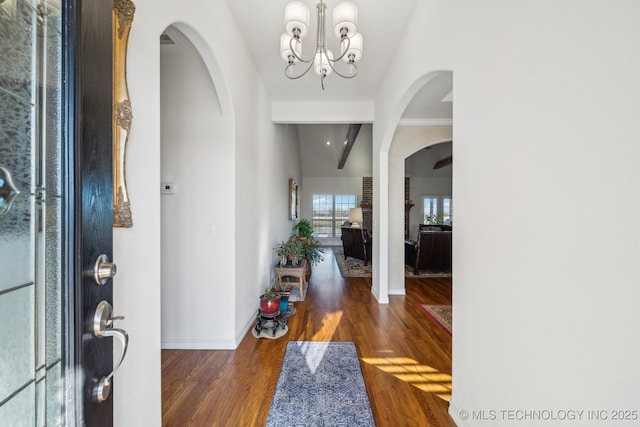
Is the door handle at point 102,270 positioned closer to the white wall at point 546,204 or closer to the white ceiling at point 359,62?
the white wall at point 546,204

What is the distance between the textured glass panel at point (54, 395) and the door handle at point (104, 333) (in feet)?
0.22

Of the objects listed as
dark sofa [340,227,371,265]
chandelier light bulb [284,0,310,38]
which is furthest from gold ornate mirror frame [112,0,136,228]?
dark sofa [340,227,371,265]

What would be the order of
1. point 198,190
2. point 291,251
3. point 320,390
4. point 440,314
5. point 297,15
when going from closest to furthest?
point 297,15
point 320,390
point 198,190
point 440,314
point 291,251

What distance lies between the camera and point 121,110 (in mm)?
992

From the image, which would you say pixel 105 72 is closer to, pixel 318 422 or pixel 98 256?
pixel 98 256

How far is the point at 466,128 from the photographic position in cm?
150

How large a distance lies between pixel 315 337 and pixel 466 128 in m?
2.20

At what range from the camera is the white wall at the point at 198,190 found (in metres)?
1.10

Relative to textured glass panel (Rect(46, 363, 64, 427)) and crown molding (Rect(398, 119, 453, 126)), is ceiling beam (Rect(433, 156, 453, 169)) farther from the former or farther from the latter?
textured glass panel (Rect(46, 363, 64, 427))

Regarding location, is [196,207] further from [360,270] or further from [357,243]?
[357,243]

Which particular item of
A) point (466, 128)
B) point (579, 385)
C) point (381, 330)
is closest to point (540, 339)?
point (579, 385)

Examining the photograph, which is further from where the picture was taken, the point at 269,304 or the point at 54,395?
the point at 269,304

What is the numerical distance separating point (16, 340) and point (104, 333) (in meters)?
0.15

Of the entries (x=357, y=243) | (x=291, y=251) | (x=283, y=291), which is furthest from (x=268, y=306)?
(x=357, y=243)
